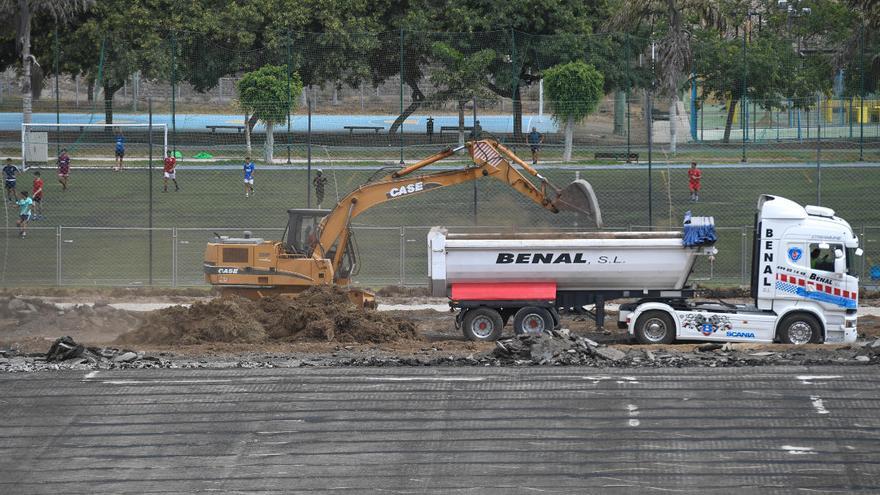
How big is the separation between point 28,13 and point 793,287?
35315 mm

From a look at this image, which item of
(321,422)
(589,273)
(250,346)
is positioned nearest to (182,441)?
(321,422)

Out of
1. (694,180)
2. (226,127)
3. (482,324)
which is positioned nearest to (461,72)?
(226,127)

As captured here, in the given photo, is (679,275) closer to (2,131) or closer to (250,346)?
(250,346)

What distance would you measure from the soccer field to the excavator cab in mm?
3303

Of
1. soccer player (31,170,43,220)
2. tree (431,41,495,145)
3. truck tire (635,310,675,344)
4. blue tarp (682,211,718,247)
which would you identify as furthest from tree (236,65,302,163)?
blue tarp (682,211,718,247)

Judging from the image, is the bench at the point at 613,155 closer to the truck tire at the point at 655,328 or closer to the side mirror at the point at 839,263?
the truck tire at the point at 655,328

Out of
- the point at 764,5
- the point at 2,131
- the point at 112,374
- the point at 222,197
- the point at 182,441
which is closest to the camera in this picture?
the point at 182,441

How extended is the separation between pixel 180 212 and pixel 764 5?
3345 centimetres

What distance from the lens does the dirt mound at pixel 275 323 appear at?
1962cm

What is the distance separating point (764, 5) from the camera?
55594mm

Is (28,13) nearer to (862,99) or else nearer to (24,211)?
(24,211)

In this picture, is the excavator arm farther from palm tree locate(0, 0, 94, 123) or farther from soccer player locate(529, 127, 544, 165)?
palm tree locate(0, 0, 94, 123)

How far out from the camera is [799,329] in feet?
63.4

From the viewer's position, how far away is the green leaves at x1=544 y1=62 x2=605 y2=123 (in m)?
33.1
